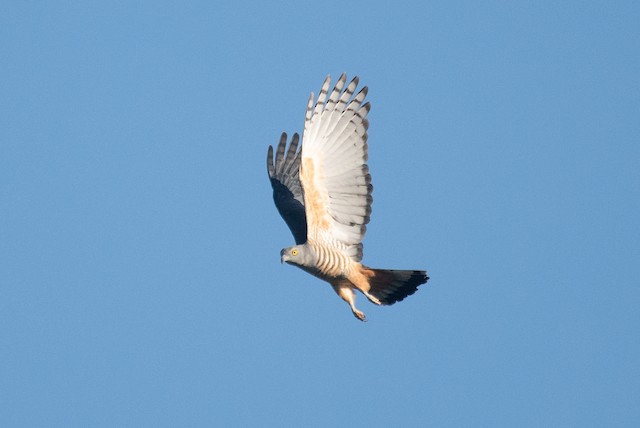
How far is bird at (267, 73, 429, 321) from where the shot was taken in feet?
44.6

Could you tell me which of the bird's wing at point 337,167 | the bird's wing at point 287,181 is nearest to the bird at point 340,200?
the bird's wing at point 337,167

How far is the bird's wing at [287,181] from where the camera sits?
1549cm

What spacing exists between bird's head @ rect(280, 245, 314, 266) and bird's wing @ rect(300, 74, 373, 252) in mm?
266

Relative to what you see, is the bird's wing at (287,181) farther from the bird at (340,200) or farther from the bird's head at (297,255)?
the bird's head at (297,255)

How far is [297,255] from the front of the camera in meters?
13.5

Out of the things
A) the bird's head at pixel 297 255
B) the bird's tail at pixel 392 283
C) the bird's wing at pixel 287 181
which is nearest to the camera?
the bird's head at pixel 297 255

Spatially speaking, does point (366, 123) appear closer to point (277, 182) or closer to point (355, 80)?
point (355, 80)

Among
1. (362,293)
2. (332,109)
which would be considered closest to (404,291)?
(362,293)

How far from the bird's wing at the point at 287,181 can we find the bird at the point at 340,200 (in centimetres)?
124

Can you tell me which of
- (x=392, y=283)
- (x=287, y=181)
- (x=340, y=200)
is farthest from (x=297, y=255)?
(x=287, y=181)

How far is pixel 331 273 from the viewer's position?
13.9 meters

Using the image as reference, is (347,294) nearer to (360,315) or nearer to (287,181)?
(360,315)

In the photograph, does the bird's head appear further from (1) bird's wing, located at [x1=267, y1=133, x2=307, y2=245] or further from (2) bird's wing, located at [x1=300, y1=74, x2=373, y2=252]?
(1) bird's wing, located at [x1=267, y1=133, x2=307, y2=245]

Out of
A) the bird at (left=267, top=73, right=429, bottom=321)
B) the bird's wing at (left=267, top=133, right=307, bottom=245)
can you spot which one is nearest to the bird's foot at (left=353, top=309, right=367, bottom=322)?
the bird at (left=267, top=73, right=429, bottom=321)
